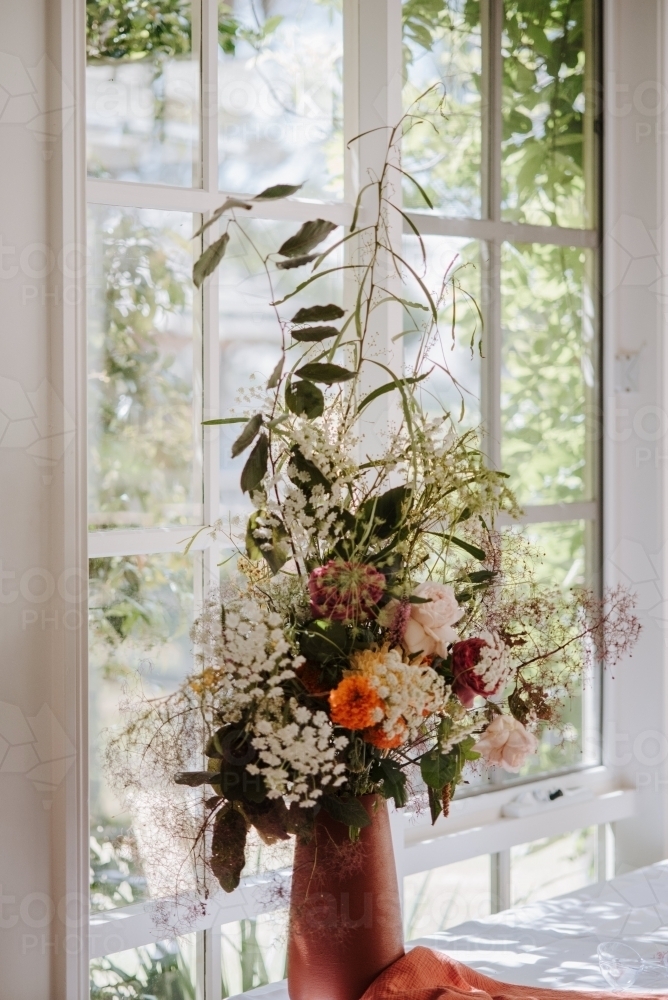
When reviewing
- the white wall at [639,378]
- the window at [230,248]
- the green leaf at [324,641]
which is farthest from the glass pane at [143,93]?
the white wall at [639,378]

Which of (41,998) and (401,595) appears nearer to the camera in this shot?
(401,595)

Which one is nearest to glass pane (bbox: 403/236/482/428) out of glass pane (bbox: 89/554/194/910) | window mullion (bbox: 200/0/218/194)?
window mullion (bbox: 200/0/218/194)

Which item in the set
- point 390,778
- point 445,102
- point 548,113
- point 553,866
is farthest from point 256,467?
point 553,866

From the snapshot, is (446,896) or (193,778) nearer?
(193,778)

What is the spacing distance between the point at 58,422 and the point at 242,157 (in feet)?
2.00

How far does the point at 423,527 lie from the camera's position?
128 centimetres

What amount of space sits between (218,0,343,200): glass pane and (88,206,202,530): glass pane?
0.67ft

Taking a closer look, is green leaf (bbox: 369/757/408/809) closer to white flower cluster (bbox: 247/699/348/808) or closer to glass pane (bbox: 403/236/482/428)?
white flower cluster (bbox: 247/699/348/808)

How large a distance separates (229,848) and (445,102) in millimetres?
1479

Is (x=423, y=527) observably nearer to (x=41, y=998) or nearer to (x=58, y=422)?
(x=58, y=422)

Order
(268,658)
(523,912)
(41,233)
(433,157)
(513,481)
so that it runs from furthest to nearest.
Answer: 1. (513,481)
2. (433,157)
3. (523,912)
4. (41,233)
5. (268,658)

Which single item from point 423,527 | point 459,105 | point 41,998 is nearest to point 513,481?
point 459,105

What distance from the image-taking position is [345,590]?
1142 millimetres

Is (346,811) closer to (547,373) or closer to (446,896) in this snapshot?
(446,896)
